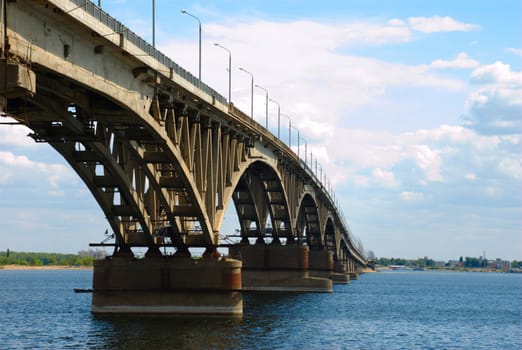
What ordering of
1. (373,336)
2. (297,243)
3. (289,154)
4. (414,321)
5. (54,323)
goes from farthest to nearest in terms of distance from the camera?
(297,243) → (289,154) → (414,321) → (54,323) → (373,336)

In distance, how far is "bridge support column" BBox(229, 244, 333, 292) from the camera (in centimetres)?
10543

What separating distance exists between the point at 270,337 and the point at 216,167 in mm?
13330

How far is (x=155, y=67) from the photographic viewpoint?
4675 centimetres

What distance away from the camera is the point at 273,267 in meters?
107

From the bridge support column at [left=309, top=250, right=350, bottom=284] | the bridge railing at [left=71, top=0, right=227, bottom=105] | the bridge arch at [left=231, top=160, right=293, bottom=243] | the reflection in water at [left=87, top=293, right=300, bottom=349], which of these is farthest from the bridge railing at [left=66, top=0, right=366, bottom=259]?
the bridge support column at [left=309, top=250, right=350, bottom=284]

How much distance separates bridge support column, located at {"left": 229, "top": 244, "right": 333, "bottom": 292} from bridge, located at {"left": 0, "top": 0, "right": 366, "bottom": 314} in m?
15.0

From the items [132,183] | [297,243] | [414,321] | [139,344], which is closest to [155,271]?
[132,183]

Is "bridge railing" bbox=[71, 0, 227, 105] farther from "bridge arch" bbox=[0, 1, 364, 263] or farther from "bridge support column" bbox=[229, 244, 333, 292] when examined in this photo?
"bridge support column" bbox=[229, 244, 333, 292]

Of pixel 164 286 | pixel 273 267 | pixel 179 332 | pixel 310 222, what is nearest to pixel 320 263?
pixel 310 222

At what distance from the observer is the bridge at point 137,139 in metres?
33.8

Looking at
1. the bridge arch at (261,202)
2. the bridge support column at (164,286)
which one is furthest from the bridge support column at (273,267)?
the bridge support column at (164,286)

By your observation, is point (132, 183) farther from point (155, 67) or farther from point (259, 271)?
point (259, 271)

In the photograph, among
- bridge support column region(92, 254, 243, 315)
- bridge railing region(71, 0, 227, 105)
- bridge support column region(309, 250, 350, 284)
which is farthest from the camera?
bridge support column region(309, 250, 350, 284)

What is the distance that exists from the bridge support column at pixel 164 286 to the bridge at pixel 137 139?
0.07 meters
